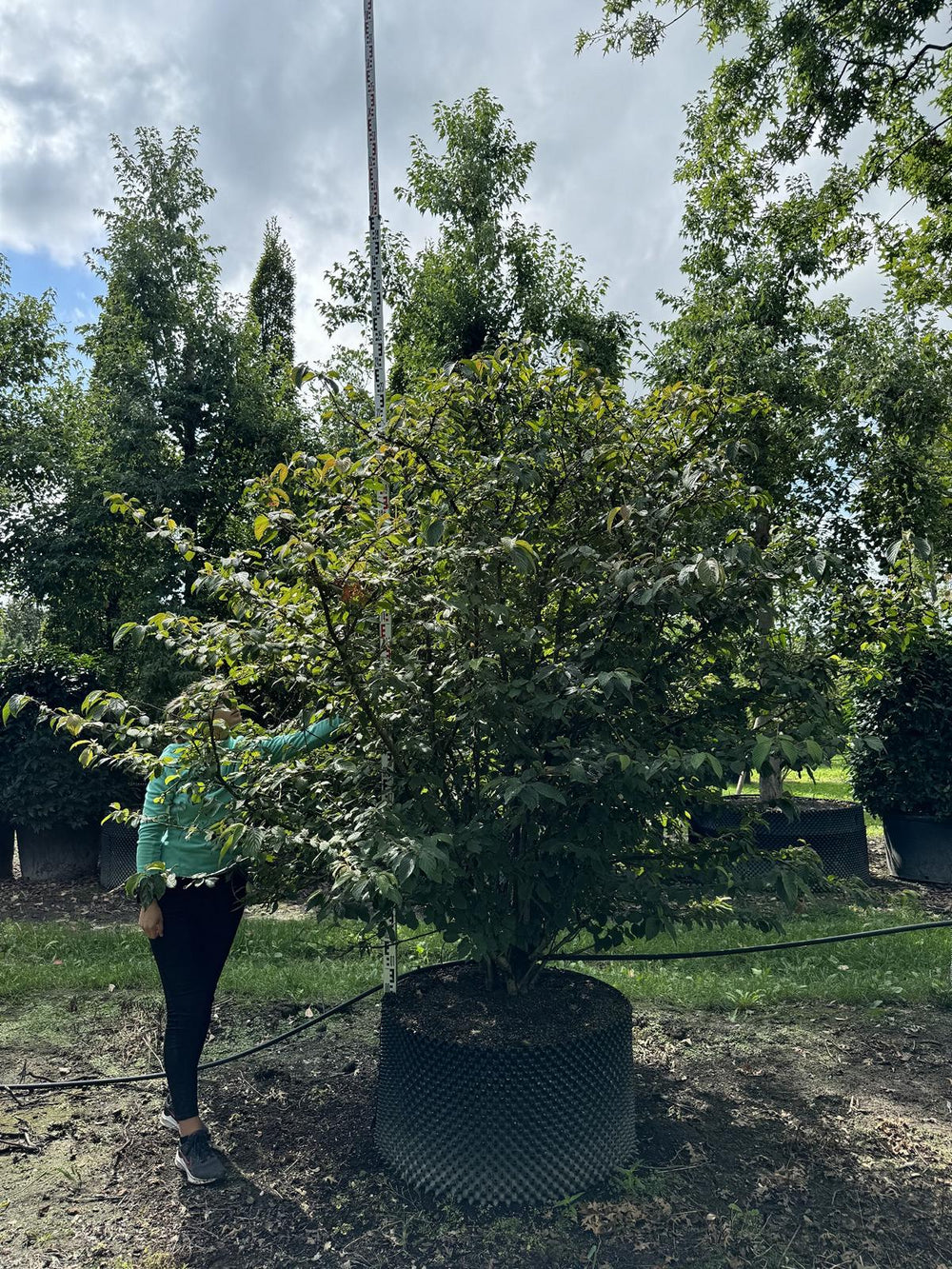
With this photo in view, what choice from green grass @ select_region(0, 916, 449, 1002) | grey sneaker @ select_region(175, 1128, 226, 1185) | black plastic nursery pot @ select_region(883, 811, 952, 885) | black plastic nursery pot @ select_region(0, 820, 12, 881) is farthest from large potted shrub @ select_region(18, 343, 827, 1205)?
black plastic nursery pot @ select_region(0, 820, 12, 881)

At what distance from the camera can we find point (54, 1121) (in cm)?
367

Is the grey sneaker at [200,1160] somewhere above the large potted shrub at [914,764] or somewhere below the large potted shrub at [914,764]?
below

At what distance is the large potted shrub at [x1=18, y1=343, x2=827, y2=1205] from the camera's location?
2.74 m

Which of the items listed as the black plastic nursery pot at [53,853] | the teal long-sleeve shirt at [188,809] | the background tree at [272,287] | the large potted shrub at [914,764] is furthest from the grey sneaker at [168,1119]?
the background tree at [272,287]

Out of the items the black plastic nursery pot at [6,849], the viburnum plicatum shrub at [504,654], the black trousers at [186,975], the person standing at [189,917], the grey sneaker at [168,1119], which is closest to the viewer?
the viburnum plicatum shrub at [504,654]

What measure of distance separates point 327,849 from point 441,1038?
36.4 inches

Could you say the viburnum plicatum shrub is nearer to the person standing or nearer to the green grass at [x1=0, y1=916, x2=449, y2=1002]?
the person standing

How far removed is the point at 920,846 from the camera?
8273 mm

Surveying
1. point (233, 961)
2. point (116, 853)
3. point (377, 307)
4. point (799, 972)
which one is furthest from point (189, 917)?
point (116, 853)

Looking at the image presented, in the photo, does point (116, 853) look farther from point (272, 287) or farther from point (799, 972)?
point (272, 287)

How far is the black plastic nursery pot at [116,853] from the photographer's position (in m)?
8.13

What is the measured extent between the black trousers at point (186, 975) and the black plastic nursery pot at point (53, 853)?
5711 mm

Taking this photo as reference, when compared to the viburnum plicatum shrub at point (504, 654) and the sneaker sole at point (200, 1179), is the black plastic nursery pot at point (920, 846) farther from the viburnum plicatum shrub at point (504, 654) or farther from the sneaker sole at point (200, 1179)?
the sneaker sole at point (200, 1179)

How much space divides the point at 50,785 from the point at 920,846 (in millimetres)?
7510
